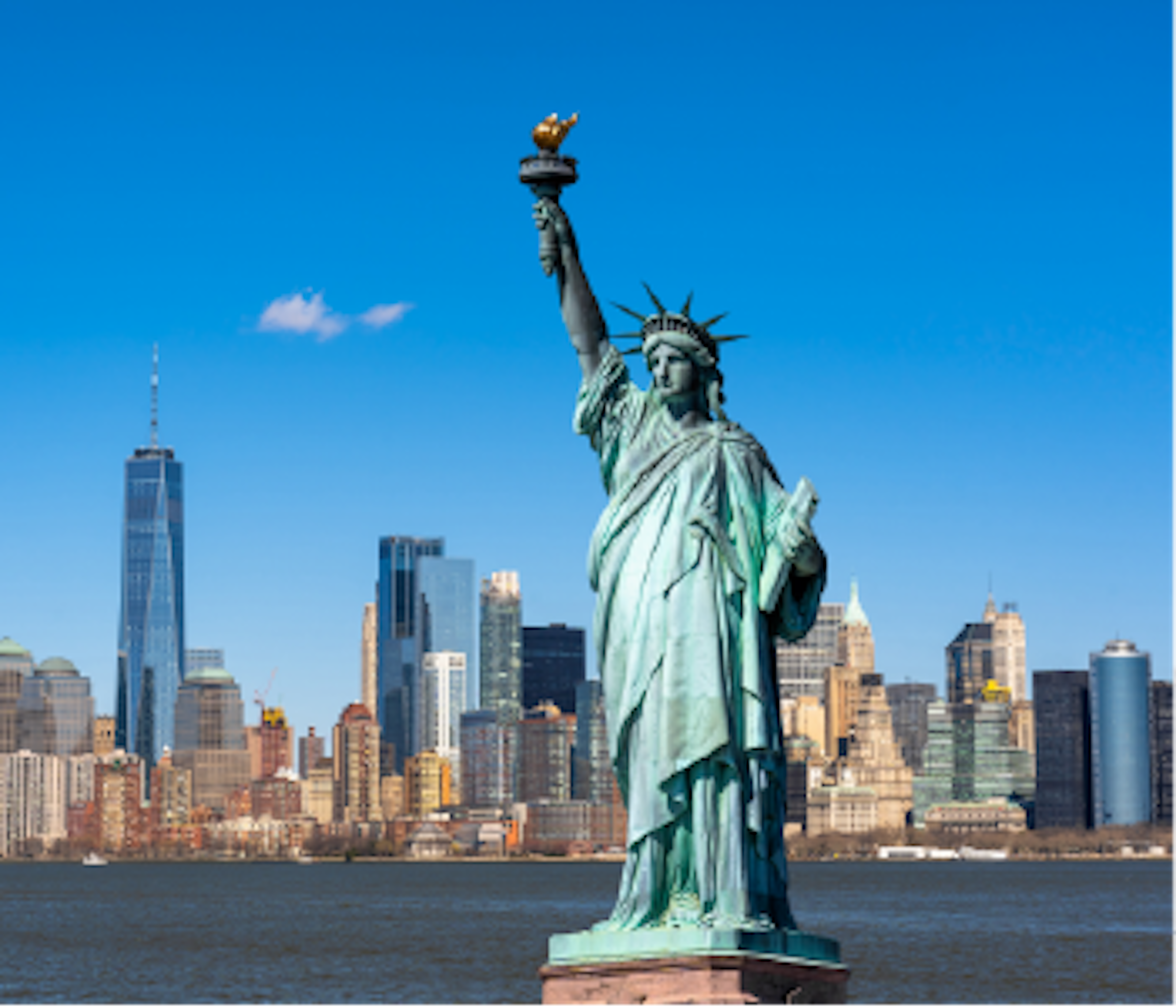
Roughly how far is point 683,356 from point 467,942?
41.6m

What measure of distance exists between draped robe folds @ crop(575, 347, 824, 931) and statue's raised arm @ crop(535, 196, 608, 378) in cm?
92

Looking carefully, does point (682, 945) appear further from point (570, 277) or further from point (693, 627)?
point (570, 277)

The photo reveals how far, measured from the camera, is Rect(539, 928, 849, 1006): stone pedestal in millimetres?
15320

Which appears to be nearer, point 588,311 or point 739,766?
point 739,766

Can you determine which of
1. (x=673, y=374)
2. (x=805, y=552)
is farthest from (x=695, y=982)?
(x=673, y=374)

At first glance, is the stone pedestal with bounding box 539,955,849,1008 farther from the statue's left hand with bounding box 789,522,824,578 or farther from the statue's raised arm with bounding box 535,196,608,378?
the statue's raised arm with bounding box 535,196,608,378

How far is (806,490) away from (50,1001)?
23229 mm

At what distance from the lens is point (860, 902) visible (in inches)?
3634

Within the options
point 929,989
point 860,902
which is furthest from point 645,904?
point 860,902

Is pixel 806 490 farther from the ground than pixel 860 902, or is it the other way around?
pixel 806 490

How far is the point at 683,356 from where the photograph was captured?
56.4 feet

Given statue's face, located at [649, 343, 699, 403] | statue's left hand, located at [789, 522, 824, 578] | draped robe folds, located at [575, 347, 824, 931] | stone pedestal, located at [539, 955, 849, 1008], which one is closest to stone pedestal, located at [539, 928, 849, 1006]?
stone pedestal, located at [539, 955, 849, 1008]

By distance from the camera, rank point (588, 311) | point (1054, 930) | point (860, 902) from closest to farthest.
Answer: point (588, 311)
point (1054, 930)
point (860, 902)

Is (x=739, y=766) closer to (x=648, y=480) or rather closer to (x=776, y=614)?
(x=776, y=614)
